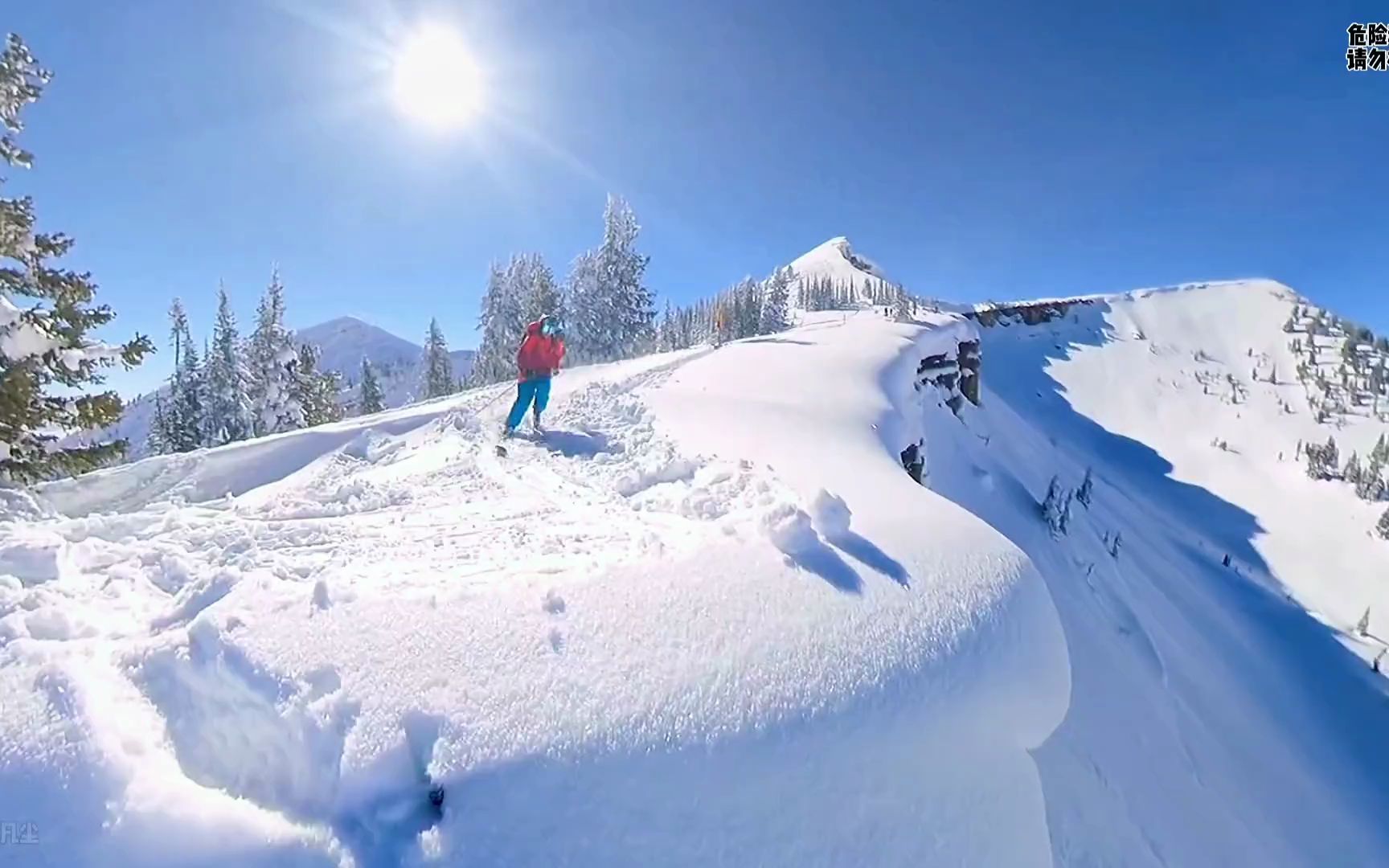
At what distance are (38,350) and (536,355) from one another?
22.9 feet

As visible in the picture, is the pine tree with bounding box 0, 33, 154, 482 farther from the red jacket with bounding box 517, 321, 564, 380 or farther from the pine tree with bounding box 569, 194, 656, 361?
the pine tree with bounding box 569, 194, 656, 361

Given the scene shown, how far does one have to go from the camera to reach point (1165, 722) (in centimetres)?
1057

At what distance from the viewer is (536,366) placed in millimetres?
10625

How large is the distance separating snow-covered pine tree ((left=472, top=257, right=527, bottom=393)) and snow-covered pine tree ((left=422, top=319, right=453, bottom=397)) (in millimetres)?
1356

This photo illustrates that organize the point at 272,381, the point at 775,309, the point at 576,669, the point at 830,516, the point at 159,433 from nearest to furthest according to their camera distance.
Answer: the point at 576,669, the point at 830,516, the point at 272,381, the point at 159,433, the point at 775,309

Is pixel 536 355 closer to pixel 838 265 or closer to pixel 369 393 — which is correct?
pixel 369 393

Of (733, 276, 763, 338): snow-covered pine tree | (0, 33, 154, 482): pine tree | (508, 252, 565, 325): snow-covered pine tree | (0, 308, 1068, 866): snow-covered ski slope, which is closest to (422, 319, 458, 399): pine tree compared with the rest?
(508, 252, 565, 325): snow-covered pine tree

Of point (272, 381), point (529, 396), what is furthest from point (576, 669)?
point (272, 381)

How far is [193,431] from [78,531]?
37630mm

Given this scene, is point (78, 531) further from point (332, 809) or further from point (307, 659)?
point (332, 809)

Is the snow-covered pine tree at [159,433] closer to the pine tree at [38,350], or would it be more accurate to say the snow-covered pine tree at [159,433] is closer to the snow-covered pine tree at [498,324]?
the snow-covered pine tree at [498,324]

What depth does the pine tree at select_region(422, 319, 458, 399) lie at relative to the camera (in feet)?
177

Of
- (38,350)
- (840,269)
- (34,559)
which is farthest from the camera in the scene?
→ (840,269)

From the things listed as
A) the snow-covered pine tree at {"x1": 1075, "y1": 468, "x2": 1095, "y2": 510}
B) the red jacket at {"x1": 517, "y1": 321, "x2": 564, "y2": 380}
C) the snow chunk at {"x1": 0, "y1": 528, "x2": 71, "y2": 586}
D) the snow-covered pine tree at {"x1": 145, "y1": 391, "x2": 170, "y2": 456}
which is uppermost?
the snow-covered pine tree at {"x1": 145, "y1": 391, "x2": 170, "y2": 456}
